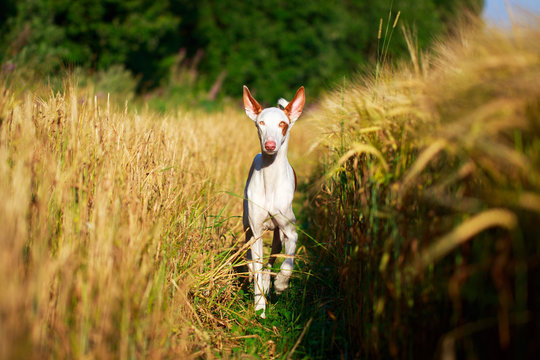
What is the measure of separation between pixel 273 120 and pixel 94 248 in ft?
5.61

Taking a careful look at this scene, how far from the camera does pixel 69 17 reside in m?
11.9

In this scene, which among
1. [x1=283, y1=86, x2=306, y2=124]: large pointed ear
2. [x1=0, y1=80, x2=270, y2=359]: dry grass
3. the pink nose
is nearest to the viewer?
[x1=0, y1=80, x2=270, y2=359]: dry grass

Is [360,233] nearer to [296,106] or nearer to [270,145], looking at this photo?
[270,145]

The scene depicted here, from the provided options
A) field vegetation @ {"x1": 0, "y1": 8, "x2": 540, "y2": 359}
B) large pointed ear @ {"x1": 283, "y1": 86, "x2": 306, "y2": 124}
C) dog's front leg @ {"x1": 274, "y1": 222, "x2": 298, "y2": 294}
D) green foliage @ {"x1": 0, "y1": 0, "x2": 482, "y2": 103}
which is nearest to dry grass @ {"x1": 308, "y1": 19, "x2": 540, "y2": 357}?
field vegetation @ {"x1": 0, "y1": 8, "x2": 540, "y2": 359}

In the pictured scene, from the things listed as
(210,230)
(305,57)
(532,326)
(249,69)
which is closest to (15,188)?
(210,230)

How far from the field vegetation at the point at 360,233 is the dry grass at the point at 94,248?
1cm

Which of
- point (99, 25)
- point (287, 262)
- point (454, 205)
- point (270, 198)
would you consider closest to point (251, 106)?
point (270, 198)

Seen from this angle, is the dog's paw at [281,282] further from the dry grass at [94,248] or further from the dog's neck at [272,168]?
the dog's neck at [272,168]

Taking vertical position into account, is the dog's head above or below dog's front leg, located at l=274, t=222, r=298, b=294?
above

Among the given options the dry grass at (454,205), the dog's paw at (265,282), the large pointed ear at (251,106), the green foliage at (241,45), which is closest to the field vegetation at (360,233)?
the dry grass at (454,205)

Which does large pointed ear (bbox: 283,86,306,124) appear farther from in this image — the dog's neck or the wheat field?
the wheat field

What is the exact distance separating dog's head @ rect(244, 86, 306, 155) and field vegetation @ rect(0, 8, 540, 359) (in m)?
0.42

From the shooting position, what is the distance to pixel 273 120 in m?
3.21

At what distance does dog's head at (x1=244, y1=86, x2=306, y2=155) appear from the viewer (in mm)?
3096
